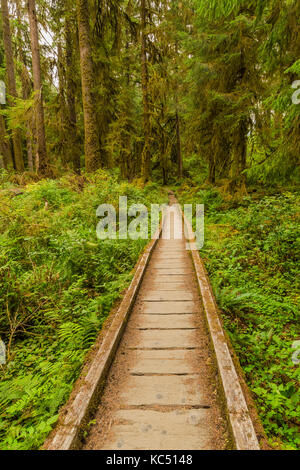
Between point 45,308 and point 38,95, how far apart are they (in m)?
12.5

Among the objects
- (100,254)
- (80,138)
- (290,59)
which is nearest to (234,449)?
(100,254)

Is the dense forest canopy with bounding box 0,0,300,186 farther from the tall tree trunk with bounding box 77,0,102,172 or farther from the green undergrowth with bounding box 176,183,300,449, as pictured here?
the green undergrowth with bounding box 176,183,300,449

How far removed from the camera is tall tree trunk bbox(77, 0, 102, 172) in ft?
34.2

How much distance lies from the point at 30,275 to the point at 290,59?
326 inches

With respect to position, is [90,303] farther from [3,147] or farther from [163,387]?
[3,147]

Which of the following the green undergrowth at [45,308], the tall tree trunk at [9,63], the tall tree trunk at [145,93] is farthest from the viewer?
the tall tree trunk at [145,93]

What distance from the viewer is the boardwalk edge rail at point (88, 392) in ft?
6.33

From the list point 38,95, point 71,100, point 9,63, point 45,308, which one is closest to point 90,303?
point 45,308

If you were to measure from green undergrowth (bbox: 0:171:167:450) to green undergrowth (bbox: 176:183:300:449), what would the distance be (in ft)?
6.90

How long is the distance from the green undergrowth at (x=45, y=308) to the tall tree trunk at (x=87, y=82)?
176 inches

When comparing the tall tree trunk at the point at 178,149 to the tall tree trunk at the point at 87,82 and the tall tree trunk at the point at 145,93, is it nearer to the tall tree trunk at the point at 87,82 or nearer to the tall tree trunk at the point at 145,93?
the tall tree trunk at the point at 145,93

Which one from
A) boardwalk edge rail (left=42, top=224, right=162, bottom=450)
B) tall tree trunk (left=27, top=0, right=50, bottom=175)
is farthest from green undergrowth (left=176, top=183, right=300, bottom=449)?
tall tree trunk (left=27, top=0, right=50, bottom=175)

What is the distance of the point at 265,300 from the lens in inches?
191

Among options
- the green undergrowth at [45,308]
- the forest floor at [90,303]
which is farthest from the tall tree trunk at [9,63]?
the forest floor at [90,303]
